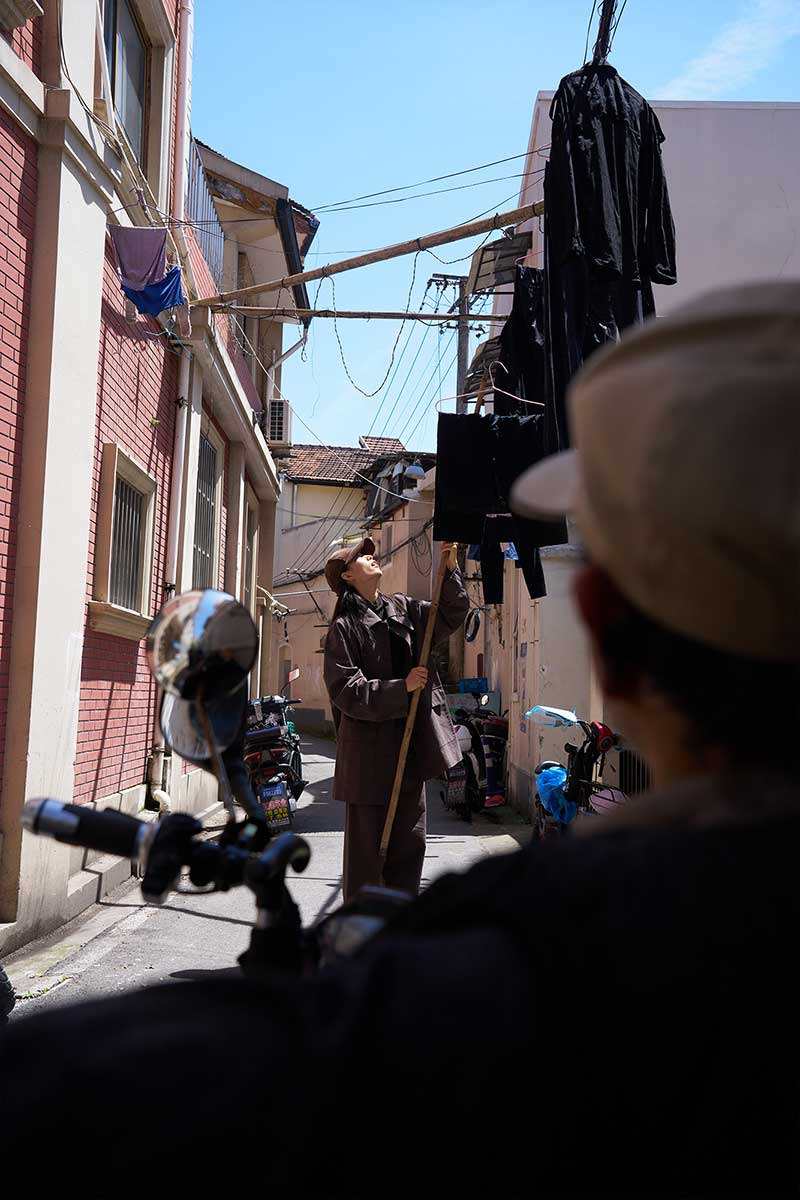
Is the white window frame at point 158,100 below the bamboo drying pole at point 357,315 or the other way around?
the other way around

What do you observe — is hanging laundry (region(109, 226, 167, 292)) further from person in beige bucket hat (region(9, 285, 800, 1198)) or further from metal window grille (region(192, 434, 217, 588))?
person in beige bucket hat (region(9, 285, 800, 1198))

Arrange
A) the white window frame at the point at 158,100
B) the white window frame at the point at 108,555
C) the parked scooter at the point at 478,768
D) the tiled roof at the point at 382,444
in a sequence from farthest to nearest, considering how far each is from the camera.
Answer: the tiled roof at the point at 382,444
the parked scooter at the point at 478,768
the white window frame at the point at 158,100
the white window frame at the point at 108,555

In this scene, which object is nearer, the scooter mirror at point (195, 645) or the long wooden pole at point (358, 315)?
the scooter mirror at point (195, 645)

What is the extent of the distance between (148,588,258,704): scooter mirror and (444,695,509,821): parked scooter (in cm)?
1204

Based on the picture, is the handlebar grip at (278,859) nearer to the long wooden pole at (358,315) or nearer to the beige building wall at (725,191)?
the long wooden pole at (358,315)

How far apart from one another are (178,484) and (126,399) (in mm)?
1867

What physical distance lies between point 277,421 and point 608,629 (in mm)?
17775

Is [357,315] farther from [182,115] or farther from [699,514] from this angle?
[699,514]

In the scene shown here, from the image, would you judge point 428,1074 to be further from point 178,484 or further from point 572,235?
point 178,484

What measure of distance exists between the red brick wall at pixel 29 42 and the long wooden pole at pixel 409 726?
12.1 ft

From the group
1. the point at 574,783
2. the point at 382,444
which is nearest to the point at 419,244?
the point at 574,783

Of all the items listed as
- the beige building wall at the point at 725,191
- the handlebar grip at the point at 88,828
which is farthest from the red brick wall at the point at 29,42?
the beige building wall at the point at 725,191

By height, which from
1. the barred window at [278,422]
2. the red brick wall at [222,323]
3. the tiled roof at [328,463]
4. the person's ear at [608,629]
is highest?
the tiled roof at [328,463]

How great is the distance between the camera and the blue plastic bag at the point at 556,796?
7.86 m
